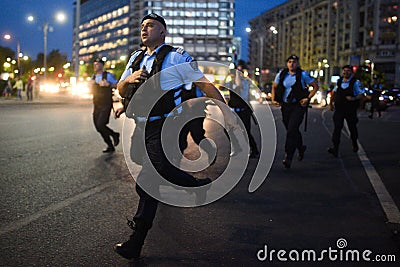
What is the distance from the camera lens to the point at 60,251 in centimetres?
441

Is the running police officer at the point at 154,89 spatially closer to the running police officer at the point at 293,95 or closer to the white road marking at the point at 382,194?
the white road marking at the point at 382,194

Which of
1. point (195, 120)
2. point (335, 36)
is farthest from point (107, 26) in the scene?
point (195, 120)

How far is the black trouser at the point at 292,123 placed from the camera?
9.26 metres

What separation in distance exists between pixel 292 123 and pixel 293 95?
0.46m

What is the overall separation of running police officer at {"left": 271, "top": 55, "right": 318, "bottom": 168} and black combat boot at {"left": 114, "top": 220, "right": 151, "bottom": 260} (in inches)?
203

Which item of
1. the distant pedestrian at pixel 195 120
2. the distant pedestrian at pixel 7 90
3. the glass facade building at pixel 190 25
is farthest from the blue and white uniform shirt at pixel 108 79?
the glass facade building at pixel 190 25

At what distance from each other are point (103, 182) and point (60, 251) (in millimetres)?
3177

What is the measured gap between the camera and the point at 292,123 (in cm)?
938

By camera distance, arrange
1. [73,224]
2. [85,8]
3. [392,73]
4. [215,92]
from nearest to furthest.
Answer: [215,92]
[73,224]
[392,73]
[85,8]

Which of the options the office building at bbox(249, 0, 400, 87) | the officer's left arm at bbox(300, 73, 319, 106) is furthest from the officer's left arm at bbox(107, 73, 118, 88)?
the office building at bbox(249, 0, 400, 87)

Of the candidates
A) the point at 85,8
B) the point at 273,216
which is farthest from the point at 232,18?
the point at 273,216

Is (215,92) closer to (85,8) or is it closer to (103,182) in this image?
(103,182)

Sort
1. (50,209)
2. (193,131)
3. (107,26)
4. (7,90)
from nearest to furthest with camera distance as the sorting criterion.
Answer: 1. (50,209)
2. (193,131)
3. (7,90)
4. (107,26)

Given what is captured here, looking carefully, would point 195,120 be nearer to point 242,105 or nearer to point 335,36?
point 242,105
